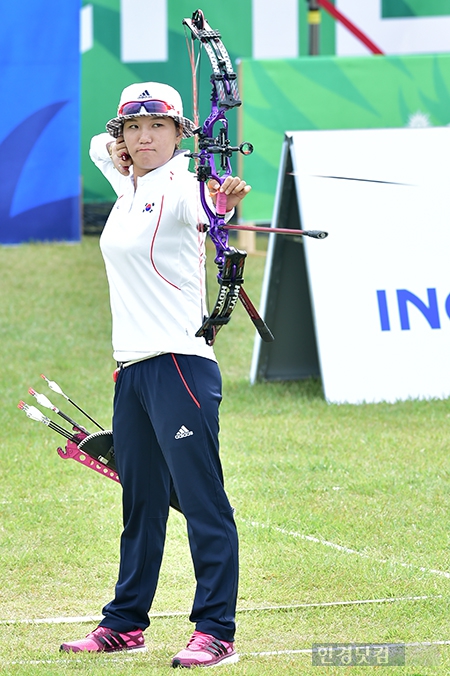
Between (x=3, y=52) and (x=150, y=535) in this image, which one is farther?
(x=3, y=52)

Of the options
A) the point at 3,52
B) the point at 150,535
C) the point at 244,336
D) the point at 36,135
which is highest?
the point at 3,52

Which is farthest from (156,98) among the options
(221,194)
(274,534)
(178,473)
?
(274,534)

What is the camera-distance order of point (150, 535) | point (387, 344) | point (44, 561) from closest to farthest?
point (150, 535)
point (44, 561)
point (387, 344)

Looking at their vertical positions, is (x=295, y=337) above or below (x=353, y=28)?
below

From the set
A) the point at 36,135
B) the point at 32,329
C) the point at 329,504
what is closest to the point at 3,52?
the point at 36,135

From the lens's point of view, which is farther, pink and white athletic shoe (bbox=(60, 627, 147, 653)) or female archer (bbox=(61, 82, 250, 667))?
pink and white athletic shoe (bbox=(60, 627, 147, 653))

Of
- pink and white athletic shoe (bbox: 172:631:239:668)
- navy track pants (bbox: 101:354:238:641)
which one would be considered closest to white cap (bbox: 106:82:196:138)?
navy track pants (bbox: 101:354:238:641)

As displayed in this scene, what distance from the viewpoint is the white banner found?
25.4ft

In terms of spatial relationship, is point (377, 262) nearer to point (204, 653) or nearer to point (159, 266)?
point (159, 266)

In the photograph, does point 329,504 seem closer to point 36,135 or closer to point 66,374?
point 66,374

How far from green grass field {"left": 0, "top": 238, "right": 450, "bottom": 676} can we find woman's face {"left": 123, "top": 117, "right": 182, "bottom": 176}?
64.3 inches

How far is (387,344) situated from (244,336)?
8.67ft

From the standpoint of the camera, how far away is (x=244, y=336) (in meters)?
10.3

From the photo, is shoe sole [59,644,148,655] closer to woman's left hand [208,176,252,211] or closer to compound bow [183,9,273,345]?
compound bow [183,9,273,345]
